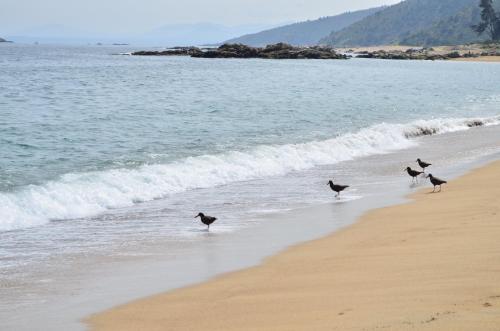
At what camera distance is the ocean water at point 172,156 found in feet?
43.1

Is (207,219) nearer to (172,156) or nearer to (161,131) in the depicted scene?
(172,156)

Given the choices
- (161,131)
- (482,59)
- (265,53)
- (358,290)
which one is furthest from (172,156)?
(482,59)

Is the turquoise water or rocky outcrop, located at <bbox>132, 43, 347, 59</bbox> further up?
rocky outcrop, located at <bbox>132, 43, 347, 59</bbox>

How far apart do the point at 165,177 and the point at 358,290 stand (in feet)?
37.1

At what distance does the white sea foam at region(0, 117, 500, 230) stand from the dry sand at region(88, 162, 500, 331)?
19.9 ft

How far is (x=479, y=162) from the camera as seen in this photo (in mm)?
22672

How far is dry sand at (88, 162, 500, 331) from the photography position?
274 inches

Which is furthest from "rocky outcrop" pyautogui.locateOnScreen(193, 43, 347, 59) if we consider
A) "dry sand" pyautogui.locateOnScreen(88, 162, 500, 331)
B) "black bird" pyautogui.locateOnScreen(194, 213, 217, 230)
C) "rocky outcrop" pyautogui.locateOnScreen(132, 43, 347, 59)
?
"dry sand" pyautogui.locateOnScreen(88, 162, 500, 331)

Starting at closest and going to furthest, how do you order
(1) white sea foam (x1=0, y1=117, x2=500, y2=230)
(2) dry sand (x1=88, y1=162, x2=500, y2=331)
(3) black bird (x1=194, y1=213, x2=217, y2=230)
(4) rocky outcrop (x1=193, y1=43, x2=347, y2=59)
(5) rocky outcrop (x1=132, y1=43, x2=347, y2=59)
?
1. (2) dry sand (x1=88, y1=162, x2=500, y2=331)
2. (3) black bird (x1=194, y1=213, x2=217, y2=230)
3. (1) white sea foam (x1=0, y1=117, x2=500, y2=230)
4. (4) rocky outcrop (x1=193, y1=43, x2=347, y2=59)
5. (5) rocky outcrop (x1=132, y1=43, x2=347, y2=59)

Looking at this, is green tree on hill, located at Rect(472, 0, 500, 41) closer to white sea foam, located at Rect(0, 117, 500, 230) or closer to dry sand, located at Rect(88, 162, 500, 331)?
white sea foam, located at Rect(0, 117, 500, 230)

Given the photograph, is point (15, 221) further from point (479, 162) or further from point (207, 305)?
point (479, 162)

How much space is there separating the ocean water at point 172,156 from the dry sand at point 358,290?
2.05m

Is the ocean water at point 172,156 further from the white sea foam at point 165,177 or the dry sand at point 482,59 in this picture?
the dry sand at point 482,59

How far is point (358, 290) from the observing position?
8.24 meters
